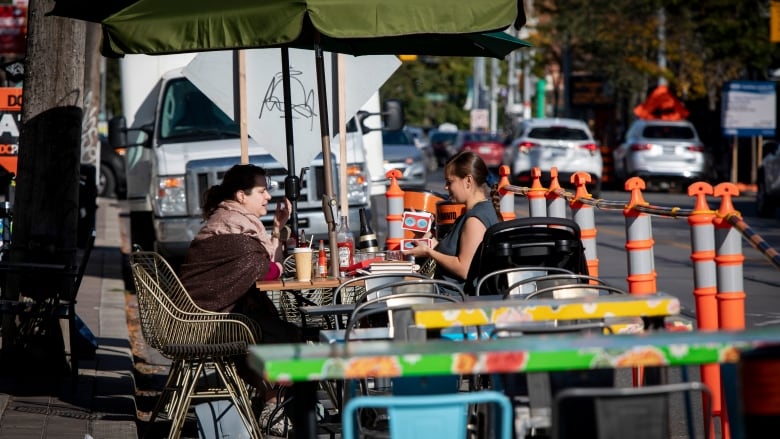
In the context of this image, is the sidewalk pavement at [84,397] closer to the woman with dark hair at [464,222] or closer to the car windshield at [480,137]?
the woman with dark hair at [464,222]

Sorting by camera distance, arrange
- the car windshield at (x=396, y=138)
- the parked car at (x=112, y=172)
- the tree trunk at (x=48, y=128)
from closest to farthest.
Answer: the tree trunk at (x=48, y=128)
the car windshield at (x=396, y=138)
the parked car at (x=112, y=172)

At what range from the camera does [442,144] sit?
200ft

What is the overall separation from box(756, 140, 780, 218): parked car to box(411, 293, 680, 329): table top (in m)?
20.8

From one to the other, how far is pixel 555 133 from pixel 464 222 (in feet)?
87.8

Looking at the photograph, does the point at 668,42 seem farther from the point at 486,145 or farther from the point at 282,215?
the point at 282,215

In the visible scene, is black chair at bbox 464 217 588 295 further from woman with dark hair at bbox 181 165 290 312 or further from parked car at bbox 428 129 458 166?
parked car at bbox 428 129 458 166

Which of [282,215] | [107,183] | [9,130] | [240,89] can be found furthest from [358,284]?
[107,183]

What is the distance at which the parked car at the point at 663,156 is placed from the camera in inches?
1430

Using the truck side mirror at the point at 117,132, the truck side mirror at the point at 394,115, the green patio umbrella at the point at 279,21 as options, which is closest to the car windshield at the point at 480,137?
the truck side mirror at the point at 394,115

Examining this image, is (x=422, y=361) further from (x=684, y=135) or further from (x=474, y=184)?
(x=684, y=135)

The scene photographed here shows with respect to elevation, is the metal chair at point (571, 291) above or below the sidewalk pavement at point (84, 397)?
above

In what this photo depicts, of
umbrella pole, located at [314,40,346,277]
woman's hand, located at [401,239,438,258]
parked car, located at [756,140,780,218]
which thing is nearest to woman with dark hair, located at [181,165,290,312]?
umbrella pole, located at [314,40,346,277]

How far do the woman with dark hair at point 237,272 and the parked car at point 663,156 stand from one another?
93.8ft

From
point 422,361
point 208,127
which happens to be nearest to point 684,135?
point 208,127
